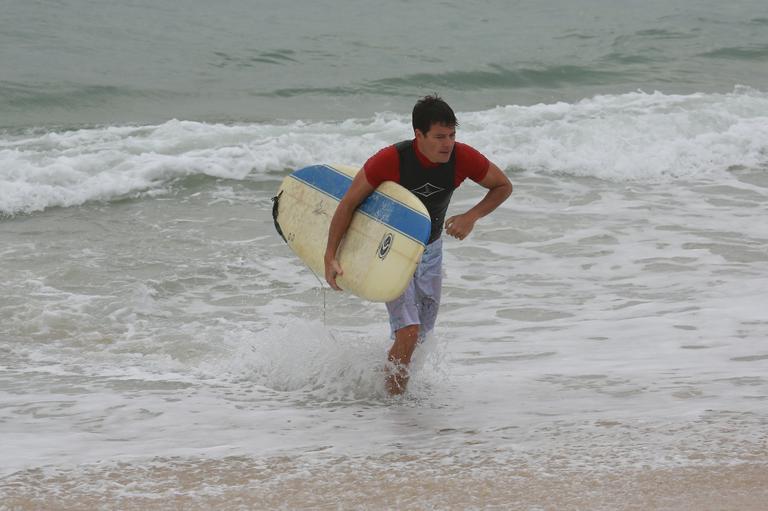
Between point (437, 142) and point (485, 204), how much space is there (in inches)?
21.3

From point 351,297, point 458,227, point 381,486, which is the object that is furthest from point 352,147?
point 381,486

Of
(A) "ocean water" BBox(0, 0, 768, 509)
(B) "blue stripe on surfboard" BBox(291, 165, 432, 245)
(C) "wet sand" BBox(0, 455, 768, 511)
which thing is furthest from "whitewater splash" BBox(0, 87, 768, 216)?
Result: (C) "wet sand" BBox(0, 455, 768, 511)

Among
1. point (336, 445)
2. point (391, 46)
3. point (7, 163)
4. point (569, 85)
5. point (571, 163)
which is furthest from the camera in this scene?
point (391, 46)

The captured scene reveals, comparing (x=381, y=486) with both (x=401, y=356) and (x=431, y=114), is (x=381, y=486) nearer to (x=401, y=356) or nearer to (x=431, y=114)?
(x=401, y=356)

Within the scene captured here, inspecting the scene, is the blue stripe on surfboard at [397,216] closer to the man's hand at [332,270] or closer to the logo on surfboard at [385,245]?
the logo on surfboard at [385,245]

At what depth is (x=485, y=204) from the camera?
523cm

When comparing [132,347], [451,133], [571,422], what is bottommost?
[132,347]

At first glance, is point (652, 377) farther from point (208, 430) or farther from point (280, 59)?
point (280, 59)

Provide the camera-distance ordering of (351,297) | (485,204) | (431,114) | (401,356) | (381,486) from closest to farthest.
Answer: (381,486)
(431,114)
(485,204)
(401,356)
(351,297)

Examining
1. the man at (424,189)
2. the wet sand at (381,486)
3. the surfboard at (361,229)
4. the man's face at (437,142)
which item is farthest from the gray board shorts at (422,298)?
the wet sand at (381,486)

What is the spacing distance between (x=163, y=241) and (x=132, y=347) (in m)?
2.66

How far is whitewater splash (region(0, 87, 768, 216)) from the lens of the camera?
35.7 feet

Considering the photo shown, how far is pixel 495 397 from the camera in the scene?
5320mm

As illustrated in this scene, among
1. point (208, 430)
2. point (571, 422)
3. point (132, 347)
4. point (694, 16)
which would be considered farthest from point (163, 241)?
point (694, 16)
